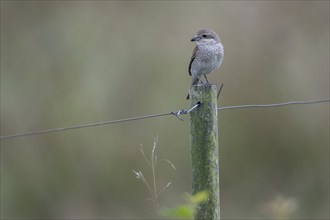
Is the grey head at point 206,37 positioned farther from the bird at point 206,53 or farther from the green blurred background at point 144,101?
the green blurred background at point 144,101

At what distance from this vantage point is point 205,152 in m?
3.62

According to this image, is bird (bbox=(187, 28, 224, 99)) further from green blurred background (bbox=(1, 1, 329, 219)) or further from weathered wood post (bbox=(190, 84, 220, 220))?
weathered wood post (bbox=(190, 84, 220, 220))

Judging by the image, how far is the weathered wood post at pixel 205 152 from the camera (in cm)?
361

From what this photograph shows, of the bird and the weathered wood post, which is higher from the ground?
the bird

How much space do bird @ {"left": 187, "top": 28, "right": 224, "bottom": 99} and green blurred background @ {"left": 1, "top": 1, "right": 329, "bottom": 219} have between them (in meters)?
1.68

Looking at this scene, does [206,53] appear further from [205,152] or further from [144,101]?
[205,152]

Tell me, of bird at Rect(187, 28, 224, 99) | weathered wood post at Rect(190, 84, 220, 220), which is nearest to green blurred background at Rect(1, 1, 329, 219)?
bird at Rect(187, 28, 224, 99)

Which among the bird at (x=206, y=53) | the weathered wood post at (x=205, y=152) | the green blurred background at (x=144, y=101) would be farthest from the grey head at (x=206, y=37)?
the weathered wood post at (x=205, y=152)

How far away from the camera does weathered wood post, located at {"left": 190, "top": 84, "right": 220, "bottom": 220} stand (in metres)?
3.61

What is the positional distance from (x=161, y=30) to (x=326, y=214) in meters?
2.93

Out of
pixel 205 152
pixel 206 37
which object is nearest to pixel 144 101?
pixel 206 37

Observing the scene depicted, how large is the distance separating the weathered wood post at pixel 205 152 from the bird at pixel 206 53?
2.37m

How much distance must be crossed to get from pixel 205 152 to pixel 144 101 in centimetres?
432

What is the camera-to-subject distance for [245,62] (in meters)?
8.17
